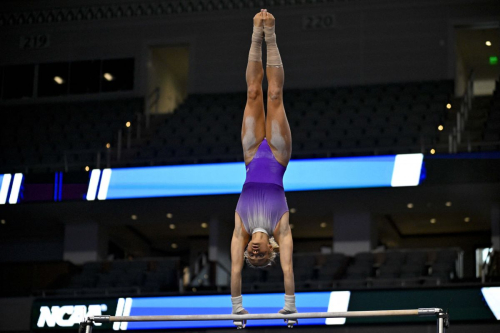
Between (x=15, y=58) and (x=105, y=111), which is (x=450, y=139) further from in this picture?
(x=15, y=58)

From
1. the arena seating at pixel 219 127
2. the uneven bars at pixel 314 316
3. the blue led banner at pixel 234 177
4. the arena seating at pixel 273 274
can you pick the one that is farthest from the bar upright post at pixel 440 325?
the arena seating at pixel 219 127

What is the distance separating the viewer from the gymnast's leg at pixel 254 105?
8016mm

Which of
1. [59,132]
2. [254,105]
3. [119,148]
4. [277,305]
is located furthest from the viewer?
[59,132]

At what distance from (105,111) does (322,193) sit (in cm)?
652

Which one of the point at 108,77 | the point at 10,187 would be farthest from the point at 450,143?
the point at 108,77

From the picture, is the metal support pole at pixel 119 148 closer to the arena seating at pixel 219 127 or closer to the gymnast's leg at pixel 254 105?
the arena seating at pixel 219 127

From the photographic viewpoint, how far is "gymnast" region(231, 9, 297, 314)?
768cm

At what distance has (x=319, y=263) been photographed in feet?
55.7

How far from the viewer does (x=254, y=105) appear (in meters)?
8.06

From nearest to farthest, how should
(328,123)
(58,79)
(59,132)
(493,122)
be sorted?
(493,122) → (328,123) → (59,132) → (58,79)

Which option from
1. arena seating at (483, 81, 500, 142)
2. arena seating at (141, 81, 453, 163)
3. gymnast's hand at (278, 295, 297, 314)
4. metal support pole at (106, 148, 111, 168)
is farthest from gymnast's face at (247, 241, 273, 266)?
metal support pole at (106, 148, 111, 168)

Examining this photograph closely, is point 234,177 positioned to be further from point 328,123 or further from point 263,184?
point 263,184

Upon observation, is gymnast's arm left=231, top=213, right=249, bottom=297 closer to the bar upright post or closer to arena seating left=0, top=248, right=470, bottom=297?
the bar upright post

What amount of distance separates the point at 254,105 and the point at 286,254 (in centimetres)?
143
